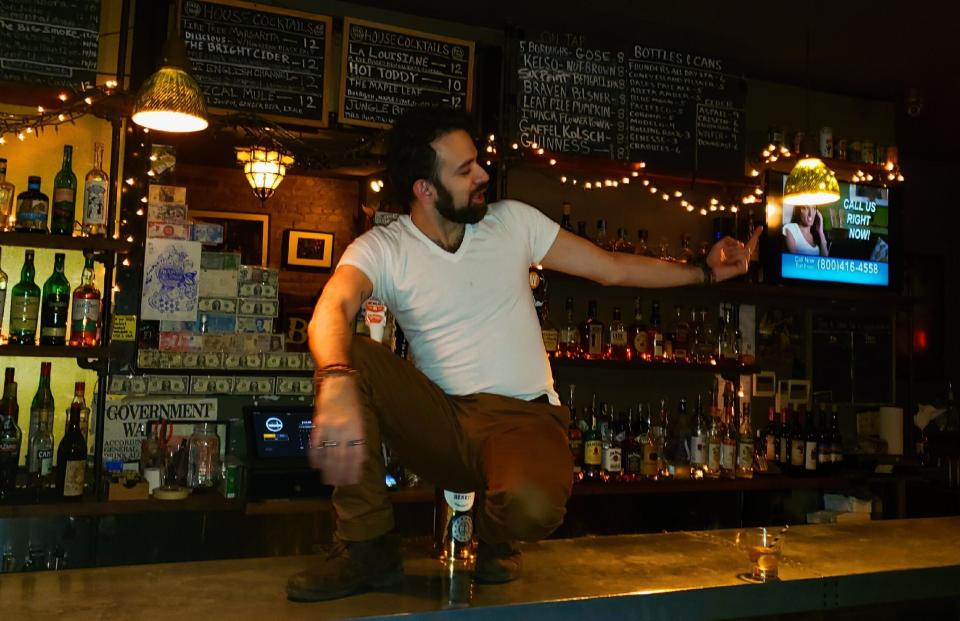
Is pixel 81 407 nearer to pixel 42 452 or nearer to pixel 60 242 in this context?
pixel 42 452

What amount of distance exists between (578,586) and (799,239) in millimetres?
2920

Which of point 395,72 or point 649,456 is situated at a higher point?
point 395,72

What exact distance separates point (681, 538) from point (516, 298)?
111cm

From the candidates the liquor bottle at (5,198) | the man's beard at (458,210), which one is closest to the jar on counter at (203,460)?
the liquor bottle at (5,198)

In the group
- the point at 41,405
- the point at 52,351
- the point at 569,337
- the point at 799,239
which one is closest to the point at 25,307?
the point at 52,351

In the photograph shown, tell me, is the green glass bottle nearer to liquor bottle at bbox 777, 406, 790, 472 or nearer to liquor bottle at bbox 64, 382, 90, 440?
liquor bottle at bbox 64, 382, 90, 440

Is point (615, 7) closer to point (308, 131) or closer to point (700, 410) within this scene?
point (308, 131)

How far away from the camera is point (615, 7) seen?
3.83 meters

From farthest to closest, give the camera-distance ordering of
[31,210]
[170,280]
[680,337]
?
[680,337] → [170,280] → [31,210]

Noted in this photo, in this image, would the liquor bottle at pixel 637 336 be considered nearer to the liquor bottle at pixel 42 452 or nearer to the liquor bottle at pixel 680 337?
the liquor bottle at pixel 680 337

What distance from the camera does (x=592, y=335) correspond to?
4.05 metres

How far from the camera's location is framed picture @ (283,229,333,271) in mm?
5809

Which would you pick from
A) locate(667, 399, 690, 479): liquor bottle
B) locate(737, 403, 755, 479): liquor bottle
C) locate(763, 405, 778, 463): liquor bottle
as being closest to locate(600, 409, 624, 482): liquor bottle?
locate(667, 399, 690, 479): liquor bottle

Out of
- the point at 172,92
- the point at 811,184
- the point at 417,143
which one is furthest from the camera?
the point at 811,184
